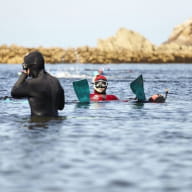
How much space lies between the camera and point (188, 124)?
17656 mm

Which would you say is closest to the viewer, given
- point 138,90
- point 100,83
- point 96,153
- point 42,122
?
point 96,153

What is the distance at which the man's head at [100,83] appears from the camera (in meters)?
24.5

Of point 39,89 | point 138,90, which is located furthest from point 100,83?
point 39,89

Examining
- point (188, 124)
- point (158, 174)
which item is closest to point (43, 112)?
point (188, 124)

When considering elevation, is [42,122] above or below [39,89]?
below

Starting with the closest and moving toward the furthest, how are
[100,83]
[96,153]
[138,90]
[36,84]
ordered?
[96,153]
[36,84]
[100,83]
[138,90]

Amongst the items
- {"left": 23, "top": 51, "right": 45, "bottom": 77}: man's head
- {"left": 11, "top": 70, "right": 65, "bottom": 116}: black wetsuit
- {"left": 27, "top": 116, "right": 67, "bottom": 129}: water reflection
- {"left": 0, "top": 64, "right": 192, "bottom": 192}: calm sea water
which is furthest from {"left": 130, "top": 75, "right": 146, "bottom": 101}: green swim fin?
{"left": 23, "top": 51, "right": 45, "bottom": 77}: man's head

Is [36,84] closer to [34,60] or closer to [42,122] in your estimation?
[34,60]

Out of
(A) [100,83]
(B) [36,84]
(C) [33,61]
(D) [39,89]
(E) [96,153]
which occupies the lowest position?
(E) [96,153]

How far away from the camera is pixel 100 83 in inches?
976

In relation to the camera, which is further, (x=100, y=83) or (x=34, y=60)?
(x=100, y=83)

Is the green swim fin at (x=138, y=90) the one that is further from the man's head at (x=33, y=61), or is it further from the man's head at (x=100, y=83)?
the man's head at (x=33, y=61)

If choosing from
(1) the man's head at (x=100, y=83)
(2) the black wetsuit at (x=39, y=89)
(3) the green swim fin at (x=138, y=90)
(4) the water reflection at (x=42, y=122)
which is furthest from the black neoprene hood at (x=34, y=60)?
(3) the green swim fin at (x=138, y=90)

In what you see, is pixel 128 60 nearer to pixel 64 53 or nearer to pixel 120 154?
pixel 64 53
